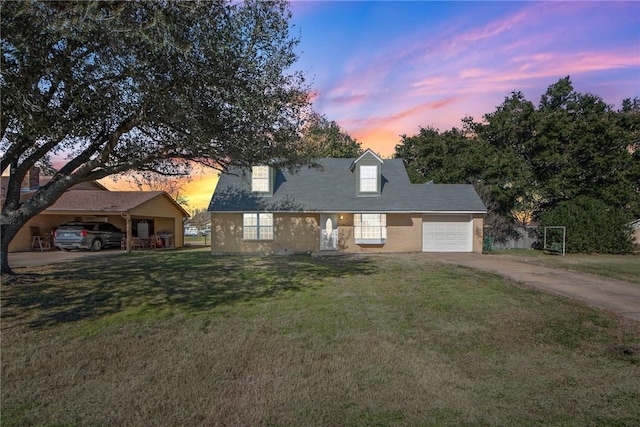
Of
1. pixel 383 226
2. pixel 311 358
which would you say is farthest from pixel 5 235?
pixel 383 226

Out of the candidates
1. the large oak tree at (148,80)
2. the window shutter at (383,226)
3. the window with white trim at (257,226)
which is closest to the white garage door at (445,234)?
the window shutter at (383,226)

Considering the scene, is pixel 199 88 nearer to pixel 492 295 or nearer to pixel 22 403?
pixel 22 403

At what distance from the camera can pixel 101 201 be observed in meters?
22.0

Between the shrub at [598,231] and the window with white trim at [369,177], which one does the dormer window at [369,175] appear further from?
the shrub at [598,231]

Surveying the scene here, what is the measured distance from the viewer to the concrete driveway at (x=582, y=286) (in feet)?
25.5

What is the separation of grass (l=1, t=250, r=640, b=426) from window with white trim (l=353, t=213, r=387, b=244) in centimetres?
1057

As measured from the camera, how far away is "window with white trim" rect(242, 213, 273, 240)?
19.4m

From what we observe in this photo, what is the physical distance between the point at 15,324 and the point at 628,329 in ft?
32.5

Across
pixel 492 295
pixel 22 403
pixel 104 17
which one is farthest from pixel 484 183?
pixel 22 403

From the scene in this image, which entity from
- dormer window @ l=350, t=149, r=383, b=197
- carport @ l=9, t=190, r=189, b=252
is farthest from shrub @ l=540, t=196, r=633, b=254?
carport @ l=9, t=190, r=189, b=252

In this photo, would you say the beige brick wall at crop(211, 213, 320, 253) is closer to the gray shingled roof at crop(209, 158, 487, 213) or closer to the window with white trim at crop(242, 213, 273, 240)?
the window with white trim at crop(242, 213, 273, 240)

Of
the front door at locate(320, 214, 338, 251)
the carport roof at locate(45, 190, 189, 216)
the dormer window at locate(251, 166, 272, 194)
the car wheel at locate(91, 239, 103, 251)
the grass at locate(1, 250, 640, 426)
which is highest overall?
the dormer window at locate(251, 166, 272, 194)

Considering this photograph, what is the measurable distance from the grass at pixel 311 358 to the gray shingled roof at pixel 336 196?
10.4 meters

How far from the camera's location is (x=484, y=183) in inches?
1009
